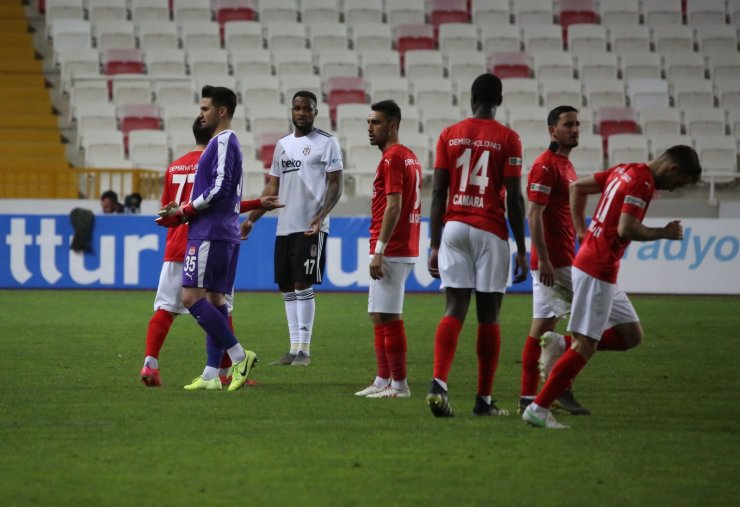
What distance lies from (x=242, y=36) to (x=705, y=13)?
34.3 ft

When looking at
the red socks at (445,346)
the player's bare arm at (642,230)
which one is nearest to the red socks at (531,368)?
the red socks at (445,346)

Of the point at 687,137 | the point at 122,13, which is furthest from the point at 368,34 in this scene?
the point at 687,137

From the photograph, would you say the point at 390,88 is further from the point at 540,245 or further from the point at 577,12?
the point at 540,245

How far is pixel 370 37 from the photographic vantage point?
90.1ft

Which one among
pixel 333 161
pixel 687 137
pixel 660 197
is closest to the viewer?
pixel 333 161

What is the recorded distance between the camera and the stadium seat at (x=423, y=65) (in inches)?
1049

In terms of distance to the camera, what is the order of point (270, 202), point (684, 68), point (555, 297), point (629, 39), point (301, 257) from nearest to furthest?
point (555, 297) < point (270, 202) < point (301, 257) < point (684, 68) < point (629, 39)

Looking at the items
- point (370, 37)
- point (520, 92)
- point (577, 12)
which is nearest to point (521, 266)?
point (520, 92)

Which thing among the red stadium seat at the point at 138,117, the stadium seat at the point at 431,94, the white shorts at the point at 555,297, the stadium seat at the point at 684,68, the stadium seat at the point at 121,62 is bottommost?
the white shorts at the point at 555,297

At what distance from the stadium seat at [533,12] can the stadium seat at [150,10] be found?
7826mm

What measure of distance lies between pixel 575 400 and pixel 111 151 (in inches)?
680

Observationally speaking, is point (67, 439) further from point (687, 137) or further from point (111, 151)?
point (687, 137)

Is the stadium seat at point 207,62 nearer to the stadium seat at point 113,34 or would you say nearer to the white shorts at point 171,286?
the stadium seat at point 113,34

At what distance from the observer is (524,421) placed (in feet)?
23.6
